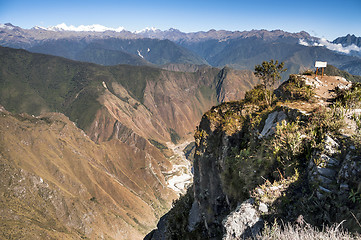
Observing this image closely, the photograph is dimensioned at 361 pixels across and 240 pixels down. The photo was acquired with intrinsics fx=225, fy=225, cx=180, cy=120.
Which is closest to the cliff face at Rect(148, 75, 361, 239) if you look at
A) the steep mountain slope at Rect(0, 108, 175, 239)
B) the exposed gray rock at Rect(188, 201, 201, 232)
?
the exposed gray rock at Rect(188, 201, 201, 232)

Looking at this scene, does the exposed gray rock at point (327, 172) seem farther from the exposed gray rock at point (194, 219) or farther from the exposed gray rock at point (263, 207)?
the exposed gray rock at point (194, 219)

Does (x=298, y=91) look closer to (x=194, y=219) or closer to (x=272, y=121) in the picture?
(x=272, y=121)

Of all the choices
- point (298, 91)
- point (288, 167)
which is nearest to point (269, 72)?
point (298, 91)

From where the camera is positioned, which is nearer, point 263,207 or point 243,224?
point 243,224

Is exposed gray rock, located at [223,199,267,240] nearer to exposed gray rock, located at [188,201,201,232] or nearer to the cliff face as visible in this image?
the cliff face

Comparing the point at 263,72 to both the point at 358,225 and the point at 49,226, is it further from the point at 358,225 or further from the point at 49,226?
the point at 49,226

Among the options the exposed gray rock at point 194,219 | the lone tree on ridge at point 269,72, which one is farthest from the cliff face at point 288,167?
the lone tree on ridge at point 269,72

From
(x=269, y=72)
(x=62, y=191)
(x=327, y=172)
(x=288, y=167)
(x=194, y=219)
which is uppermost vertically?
(x=269, y=72)
